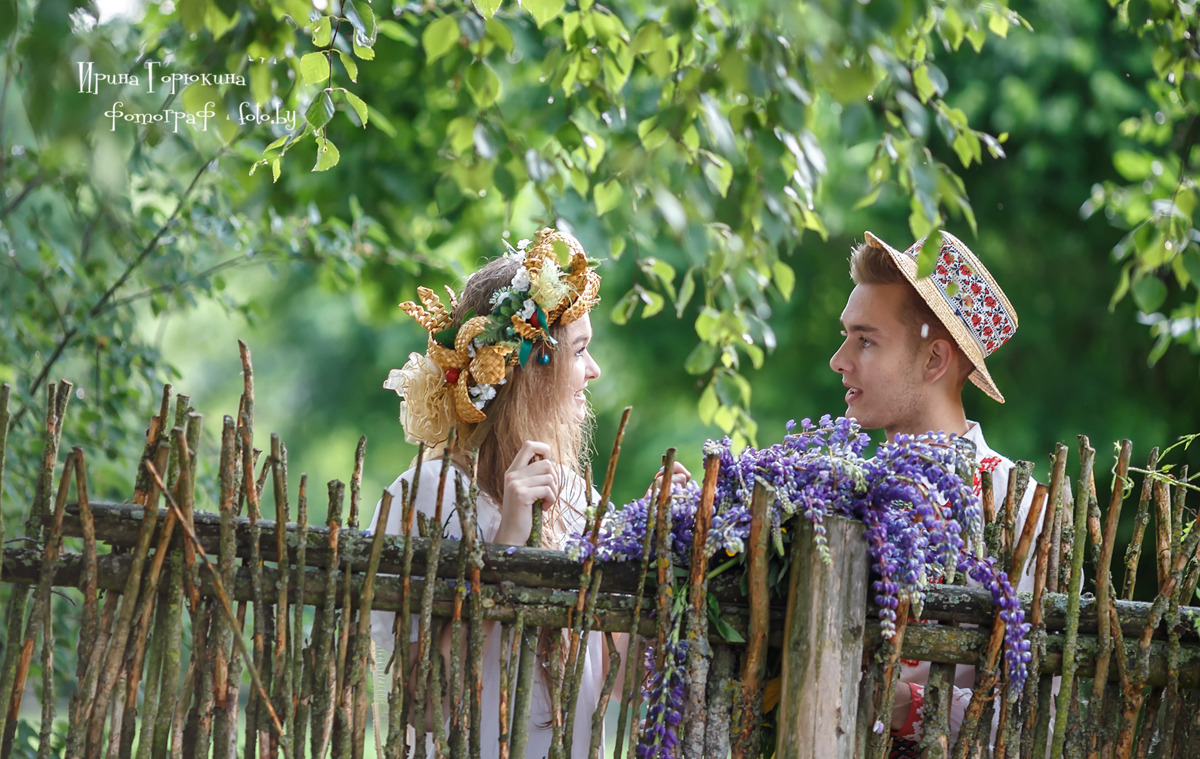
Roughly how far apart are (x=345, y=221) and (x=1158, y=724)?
4.19 metres

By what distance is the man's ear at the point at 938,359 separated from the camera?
2811 mm

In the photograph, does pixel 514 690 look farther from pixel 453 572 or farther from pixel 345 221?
pixel 345 221

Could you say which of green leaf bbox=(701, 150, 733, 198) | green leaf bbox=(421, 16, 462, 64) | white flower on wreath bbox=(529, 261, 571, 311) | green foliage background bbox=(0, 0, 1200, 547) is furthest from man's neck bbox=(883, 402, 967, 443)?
green leaf bbox=(421, 16, 462, 64)

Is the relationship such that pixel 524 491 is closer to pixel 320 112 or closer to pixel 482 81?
pixel 320 112

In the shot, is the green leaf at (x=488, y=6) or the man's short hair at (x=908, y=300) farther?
the man's short hair at (x=908, y=300)

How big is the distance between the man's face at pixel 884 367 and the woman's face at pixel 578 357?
0.70m

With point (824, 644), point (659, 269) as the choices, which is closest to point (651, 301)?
point (659, 269)

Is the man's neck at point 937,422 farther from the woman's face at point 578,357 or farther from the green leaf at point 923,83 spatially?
the green leaf at point 923,83

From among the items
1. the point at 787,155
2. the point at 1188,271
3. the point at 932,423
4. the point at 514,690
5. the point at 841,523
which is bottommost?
the point at 514,690

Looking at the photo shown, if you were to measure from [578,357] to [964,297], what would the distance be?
1.09 m

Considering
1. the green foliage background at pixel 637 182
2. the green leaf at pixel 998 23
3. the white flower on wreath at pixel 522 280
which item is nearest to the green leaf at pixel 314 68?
the green foliage background at pixel 637 182

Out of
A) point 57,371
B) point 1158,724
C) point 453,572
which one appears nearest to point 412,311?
point 453,572

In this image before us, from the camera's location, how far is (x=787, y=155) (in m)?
2.90

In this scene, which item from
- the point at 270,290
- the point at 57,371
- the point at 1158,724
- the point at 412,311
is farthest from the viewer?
the point at 270,290
